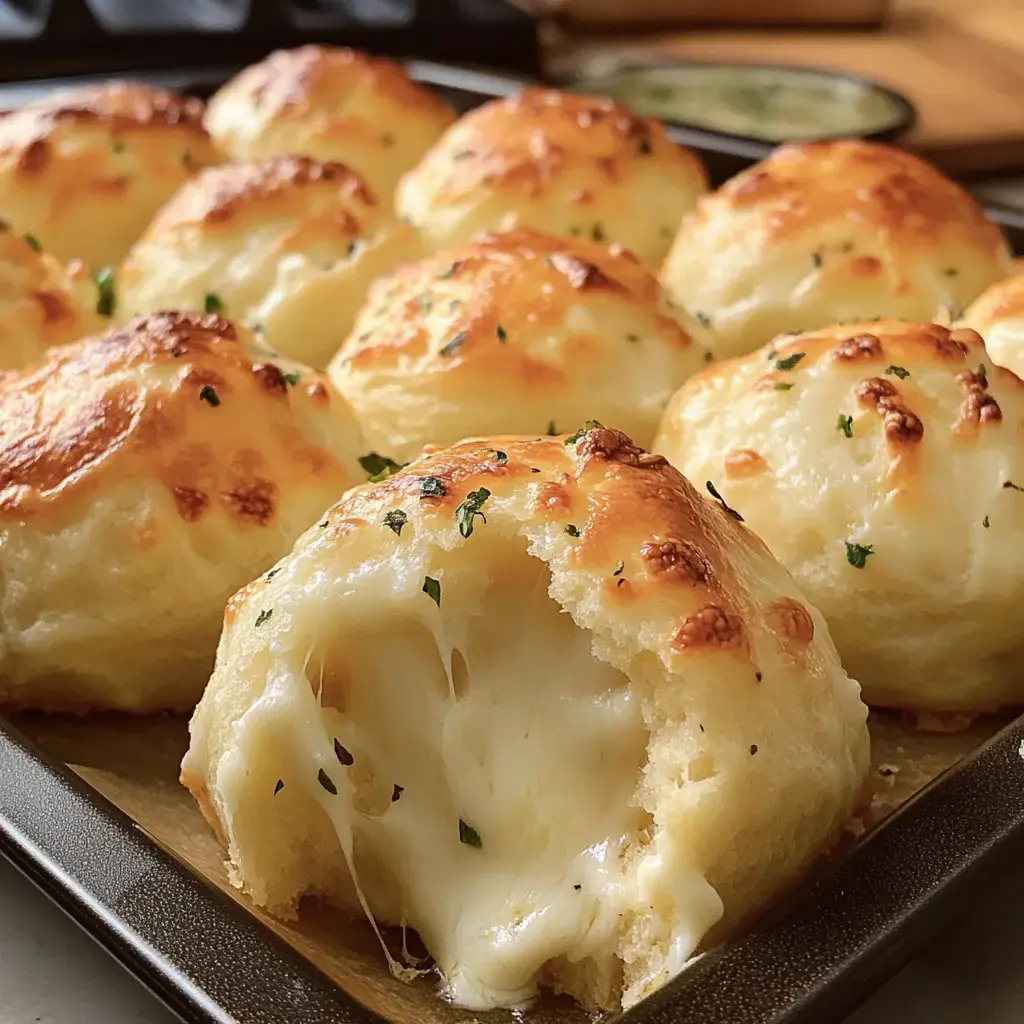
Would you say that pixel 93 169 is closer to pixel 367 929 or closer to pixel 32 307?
pixel 32 307

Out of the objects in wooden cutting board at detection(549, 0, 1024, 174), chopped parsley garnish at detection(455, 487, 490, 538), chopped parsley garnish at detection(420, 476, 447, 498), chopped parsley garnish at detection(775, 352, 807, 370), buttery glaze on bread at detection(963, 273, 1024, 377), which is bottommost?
wooden cutting board at detection(549, 0, 1024, 174)

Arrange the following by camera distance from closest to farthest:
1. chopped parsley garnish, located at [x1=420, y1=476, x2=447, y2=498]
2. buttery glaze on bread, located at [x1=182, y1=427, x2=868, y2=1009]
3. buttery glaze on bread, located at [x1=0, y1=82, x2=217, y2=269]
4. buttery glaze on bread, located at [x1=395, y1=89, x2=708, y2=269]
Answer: buttery glaze on bread, located at [x1=182, y1=427, x2=868, y2=1009] < chopped parsley garnish, located at [x1=420, y1=476, x2=447, y2=498] < buttery glaze on bread, located at [x1=395, y1=89, x2=708, y2=269] < buttery glaze on bread, located at [x1=0, y1=82, x2=217, y2=269]

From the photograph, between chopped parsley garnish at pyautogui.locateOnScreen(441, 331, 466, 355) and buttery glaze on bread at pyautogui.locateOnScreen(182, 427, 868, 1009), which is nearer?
buttery glaze on bread at pyautogui.locateOnScreen(182, 427, 868, 1009)

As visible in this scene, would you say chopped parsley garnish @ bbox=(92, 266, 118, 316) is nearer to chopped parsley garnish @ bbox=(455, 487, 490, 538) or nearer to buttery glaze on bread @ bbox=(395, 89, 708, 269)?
buttery glaze on bread @ bbox=(395, 89, 708, 269)

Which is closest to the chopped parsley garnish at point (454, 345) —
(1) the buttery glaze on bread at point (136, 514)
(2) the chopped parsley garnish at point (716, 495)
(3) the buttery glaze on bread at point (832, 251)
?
(1) the buttery glaze on bread at point (136, 514)

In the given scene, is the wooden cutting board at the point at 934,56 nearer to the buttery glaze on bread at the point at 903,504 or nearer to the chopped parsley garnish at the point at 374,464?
the buttery glaze on bread at the point at 903,504

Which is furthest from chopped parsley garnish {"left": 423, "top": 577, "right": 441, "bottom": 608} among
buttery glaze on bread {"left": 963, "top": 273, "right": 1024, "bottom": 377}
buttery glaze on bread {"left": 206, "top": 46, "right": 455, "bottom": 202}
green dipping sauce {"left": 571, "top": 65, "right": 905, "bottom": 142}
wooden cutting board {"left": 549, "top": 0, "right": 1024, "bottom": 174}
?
wooden cutting board {"left": 549, "top": 0, "right": 1024, "bottom": 174}

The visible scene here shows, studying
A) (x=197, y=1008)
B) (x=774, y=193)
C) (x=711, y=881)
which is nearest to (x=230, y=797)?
(x=197, y=1008)
